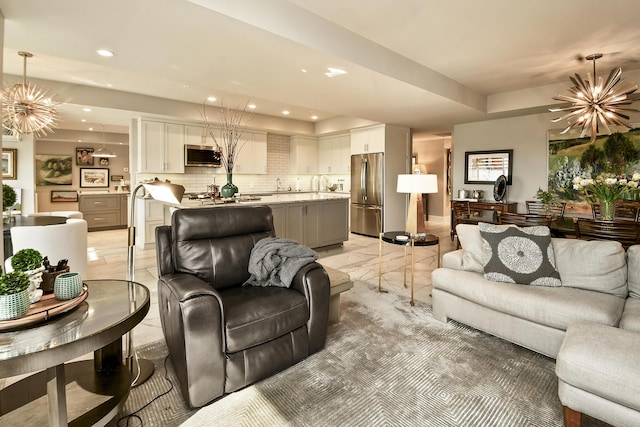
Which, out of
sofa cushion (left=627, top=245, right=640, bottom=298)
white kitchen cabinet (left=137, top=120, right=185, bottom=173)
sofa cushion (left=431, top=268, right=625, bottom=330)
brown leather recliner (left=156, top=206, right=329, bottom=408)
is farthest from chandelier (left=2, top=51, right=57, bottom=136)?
sofa cushion (left=627, top=245, right=640, bottom=298)

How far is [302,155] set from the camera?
816 cm

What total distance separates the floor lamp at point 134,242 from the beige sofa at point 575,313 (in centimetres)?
212

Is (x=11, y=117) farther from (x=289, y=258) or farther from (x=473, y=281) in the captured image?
(x=473, y=281)

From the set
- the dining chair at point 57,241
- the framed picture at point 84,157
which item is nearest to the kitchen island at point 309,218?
the dining chair at point 57,241

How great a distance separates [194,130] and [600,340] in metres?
6.53

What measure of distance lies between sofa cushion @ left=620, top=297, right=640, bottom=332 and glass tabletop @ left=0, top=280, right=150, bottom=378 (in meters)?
2.57

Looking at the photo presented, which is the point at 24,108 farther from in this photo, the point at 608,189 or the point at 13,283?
the point at 608,189

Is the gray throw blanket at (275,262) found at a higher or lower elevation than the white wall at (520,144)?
lower

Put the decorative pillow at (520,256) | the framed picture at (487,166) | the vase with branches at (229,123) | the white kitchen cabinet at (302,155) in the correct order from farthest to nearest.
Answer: the white kitchen cabinet at (302,155), the vase with branches at (229,123), the framed picture at (487,166), the decorative pillow at (520,256)

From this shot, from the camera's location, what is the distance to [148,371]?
79.5 inches

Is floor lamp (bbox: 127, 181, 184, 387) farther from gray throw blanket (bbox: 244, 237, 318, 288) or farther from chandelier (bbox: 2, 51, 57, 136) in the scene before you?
chandelier (bbox: 2, 51, 57, 136)

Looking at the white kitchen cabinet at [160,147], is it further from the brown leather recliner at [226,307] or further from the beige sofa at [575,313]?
the beige sofa at [575,313]

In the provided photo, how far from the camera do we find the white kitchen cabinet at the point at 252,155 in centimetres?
706

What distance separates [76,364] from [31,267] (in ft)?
2.11
